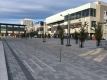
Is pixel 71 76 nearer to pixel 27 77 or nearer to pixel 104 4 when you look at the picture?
pixel 27 77

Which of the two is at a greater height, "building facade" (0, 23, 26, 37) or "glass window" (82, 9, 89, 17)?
"glass window" (82, 9, 89, 17)

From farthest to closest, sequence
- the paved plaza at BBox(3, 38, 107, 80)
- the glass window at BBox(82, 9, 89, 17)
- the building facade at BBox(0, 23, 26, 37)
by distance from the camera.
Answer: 1. the building facade at BBox(0, 23, 26, 37)
2. the glass window at BBox(82, 9, 89, 17)
3. the paved plaza at BBox(3, 38, 107, 80)

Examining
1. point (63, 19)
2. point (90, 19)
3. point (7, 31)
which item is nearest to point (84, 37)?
point (90, 19)

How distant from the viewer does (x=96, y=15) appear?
77562 millimetres

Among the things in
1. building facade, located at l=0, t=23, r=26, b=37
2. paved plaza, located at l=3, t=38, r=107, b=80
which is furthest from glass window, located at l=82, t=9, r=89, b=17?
building facade, located at l=0, t=23, r=26, b=37

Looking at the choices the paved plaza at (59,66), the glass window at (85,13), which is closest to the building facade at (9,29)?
the glass window at (85,13)

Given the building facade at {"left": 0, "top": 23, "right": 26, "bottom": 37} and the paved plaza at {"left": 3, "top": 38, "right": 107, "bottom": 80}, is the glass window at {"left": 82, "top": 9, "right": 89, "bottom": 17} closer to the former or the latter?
the paved plaza at {"left": 3, "top": 38, "right": 107, "bottom": 80}

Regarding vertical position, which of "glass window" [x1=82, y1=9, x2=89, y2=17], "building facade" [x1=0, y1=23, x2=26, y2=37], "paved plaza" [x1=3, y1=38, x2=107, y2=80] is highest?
"glass window" [x1=82, y1=9, x2=89, y2=17]

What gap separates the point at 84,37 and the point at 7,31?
13217 cm

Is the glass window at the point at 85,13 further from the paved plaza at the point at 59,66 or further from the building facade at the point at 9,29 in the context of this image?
→ the building facade at the point at 9,29

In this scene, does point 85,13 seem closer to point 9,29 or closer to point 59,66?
point 59,66

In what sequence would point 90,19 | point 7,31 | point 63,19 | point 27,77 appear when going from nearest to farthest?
point 27,77
point 90,19
point 63,19
point 7,31

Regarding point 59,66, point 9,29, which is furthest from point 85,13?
point 9,29

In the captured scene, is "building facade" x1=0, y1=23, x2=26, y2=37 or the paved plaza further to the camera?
"building facade" x1=0, y1=23, x2=26, y2=37
